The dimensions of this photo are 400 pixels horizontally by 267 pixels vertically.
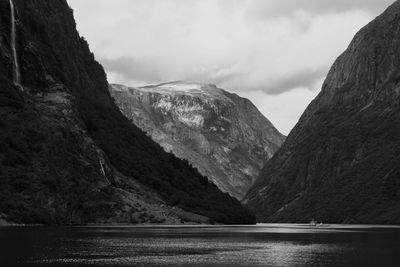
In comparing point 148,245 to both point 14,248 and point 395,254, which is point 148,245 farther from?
point 395,254

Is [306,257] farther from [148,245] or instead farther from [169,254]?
[148,245]

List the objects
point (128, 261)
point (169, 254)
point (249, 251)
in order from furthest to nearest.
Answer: point (249, 251) < point (169, 254) < point (128, 261)

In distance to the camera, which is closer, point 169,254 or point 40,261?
point 40,261

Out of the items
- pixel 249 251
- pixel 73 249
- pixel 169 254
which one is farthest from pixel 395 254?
pixel 73 249

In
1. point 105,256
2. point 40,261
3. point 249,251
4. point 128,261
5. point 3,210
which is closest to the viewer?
point 40,261

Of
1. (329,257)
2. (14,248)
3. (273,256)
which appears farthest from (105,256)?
(329,257)

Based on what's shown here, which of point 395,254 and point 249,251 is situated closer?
point 395,254

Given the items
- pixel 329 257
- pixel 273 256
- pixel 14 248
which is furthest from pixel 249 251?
pixel 14 248

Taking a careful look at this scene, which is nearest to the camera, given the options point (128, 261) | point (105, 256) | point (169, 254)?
point (128, 261)

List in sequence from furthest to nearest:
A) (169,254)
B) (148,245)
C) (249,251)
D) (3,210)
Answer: (3,210) < (148,245) < (249,251) < (169,254)
